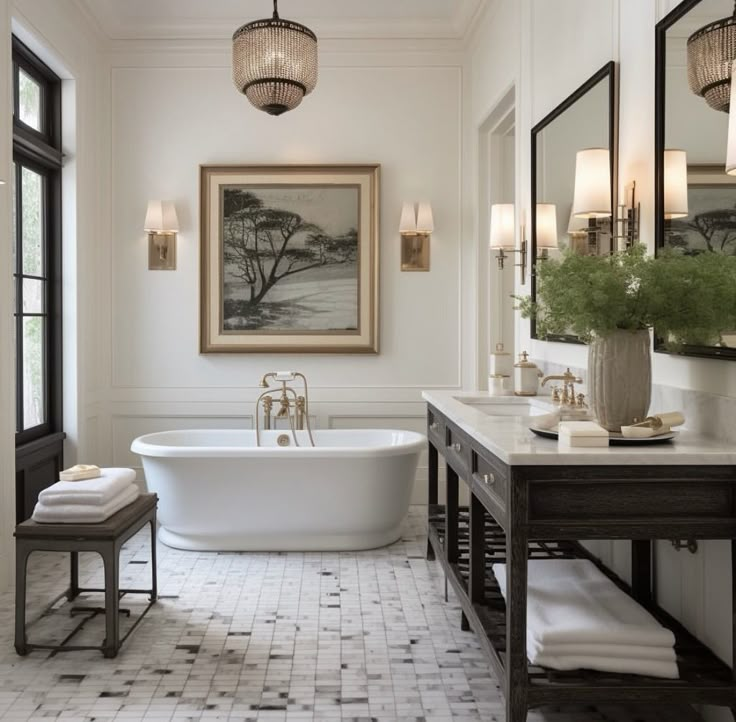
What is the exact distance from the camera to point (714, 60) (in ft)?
6.38

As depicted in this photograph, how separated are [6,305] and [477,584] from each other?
93.8 inches

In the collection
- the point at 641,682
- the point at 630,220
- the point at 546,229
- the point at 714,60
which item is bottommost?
the point at 641,682

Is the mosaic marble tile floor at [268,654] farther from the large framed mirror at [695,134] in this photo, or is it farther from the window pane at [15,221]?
the window pane at [15,221]

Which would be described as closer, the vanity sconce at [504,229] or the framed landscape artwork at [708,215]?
the framed landscape artwork at [708,215]

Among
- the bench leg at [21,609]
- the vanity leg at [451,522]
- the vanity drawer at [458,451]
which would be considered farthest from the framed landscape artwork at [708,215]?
the bench leg at [21,609]

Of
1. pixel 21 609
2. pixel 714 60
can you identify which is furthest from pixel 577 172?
pixel 21 609

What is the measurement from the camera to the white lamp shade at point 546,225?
321 cm

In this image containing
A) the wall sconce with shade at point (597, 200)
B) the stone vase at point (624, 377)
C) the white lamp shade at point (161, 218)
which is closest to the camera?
the stone vase at point (624, 377)

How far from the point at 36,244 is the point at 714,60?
351 cm

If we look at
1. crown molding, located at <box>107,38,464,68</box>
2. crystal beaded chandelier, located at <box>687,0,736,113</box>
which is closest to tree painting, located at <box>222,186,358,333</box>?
crown molding, located at <box>107,38,464,68</box>

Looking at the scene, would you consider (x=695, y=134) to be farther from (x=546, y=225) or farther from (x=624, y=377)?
(x=546, y=225)

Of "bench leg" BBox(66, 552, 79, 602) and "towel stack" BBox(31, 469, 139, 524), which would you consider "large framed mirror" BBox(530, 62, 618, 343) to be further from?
"bench leg" BBox(66, 552, 79, 602)

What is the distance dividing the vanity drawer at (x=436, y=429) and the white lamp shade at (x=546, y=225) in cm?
87

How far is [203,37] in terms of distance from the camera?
483 centimetres
